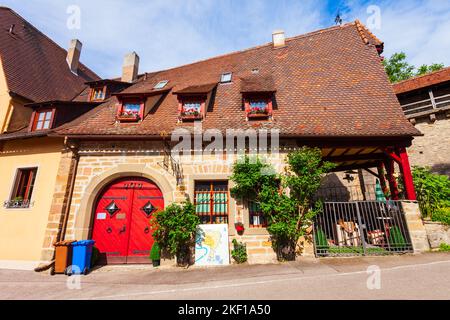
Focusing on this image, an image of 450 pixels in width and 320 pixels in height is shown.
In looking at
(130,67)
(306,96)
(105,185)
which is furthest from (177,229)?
(130,67)

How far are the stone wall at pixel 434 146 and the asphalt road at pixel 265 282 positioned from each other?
11.6m

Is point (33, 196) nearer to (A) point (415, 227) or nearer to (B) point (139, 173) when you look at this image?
(B) point (139, 173)

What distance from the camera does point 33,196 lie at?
7.41 meters

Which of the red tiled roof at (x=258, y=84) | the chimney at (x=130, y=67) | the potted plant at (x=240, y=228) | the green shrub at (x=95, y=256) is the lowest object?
the green shrub at (x=95, y=256)

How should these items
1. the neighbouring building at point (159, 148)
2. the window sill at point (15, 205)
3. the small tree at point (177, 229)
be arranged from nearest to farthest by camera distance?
the small tree at point (177, 229)
the neighbouring building at point (159, 148)
the window sill at point (15, 205)

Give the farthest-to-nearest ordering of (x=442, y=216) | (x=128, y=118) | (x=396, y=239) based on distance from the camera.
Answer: (x=128, y=118), (x=442, y=216), (x=396, y=239)

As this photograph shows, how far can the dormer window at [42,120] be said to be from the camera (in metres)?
8.42

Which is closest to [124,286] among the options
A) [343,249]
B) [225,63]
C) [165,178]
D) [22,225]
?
[165,178]

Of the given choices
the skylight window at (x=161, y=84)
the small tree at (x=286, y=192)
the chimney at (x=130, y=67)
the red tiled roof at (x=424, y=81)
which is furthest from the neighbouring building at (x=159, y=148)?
the red tiled roof at (x=424, y=81)

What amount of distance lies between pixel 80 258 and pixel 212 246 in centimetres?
361

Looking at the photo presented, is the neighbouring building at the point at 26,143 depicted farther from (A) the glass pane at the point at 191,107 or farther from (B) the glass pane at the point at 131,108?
(A) the glass pane at the point at 191,107

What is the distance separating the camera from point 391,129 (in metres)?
7.04

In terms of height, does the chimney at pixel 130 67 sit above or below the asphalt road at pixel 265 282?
above

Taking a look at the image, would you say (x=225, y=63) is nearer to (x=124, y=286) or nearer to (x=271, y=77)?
(x=271, y=77)
